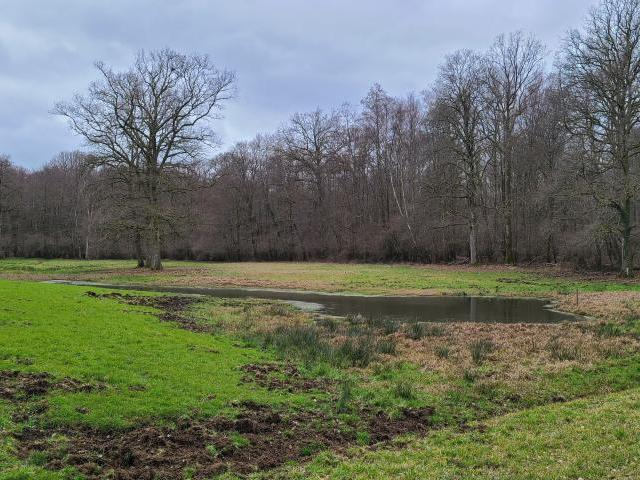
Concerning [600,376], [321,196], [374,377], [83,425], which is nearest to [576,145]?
[600,376]

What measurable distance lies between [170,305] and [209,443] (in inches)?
620

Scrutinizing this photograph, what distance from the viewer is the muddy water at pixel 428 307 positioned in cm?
1995

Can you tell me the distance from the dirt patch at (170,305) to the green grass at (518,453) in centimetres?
1025

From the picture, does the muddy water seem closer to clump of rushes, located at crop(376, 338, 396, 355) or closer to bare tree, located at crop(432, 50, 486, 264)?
clump of rushes, located at crop(376, 338, 396, 355)

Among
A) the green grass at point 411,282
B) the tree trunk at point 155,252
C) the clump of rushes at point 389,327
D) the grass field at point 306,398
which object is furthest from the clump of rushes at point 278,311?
the tree trunk at point 155,252

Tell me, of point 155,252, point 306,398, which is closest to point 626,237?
point 306,398

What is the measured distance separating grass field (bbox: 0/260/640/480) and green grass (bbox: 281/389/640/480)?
0.09 feet

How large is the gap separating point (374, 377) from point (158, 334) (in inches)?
245

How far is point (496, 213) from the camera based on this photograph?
51.5 m

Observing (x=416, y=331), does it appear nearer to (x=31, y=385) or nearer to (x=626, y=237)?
(x=31, y=385)

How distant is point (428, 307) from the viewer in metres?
23.3

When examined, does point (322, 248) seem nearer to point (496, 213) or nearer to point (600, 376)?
point (496, 213)

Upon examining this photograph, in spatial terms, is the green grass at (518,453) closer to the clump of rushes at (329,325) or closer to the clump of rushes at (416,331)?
the clump of rushes at (416,331)

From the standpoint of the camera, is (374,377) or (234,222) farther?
(234,222)
